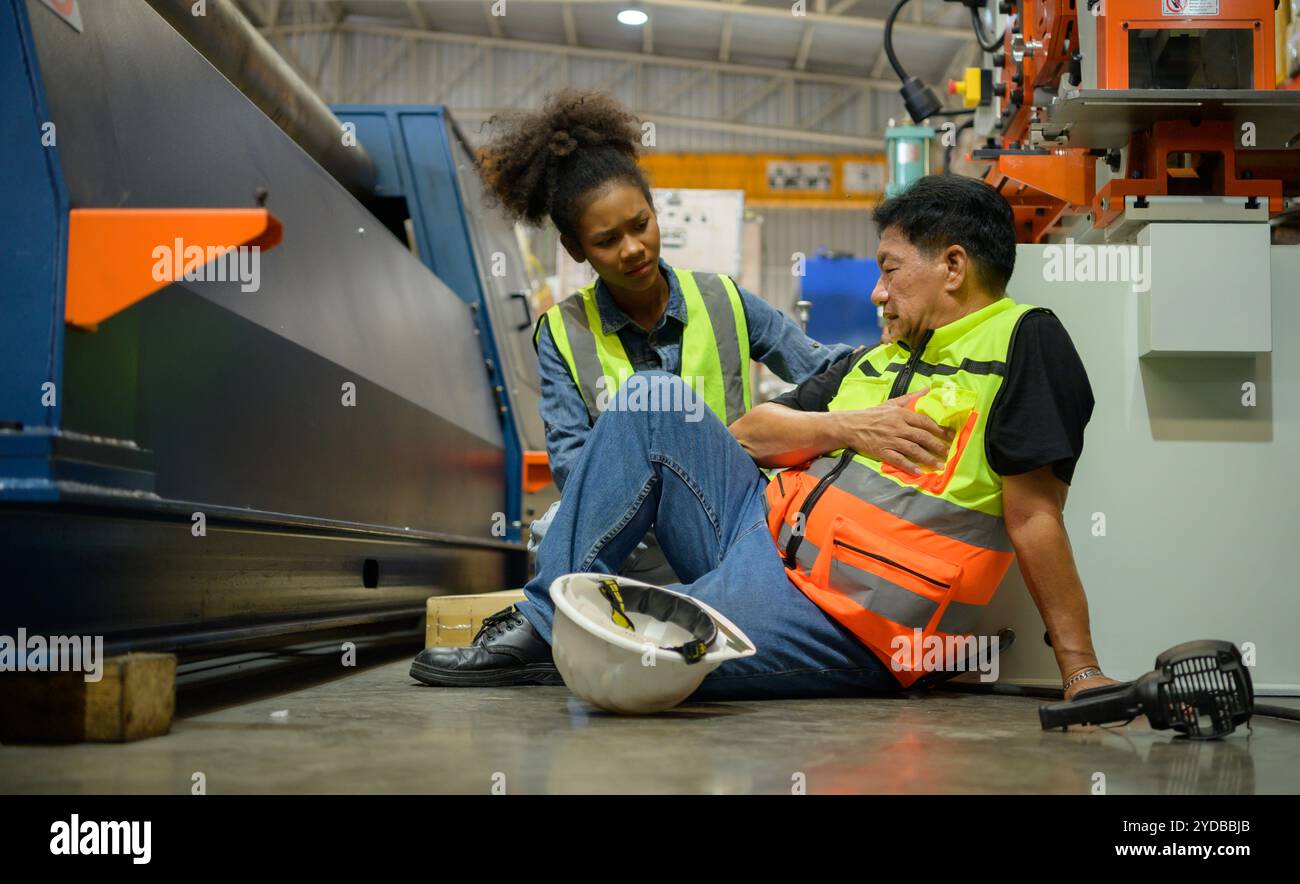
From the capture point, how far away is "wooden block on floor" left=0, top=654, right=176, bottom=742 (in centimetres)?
126

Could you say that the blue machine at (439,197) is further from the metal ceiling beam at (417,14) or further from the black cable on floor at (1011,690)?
the metal ceiling beam at (417,14)

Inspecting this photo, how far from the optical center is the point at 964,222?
1.69m

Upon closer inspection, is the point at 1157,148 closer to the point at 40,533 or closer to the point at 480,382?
the point at 40,533

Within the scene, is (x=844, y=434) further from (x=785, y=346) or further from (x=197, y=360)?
(x=197, y=360)

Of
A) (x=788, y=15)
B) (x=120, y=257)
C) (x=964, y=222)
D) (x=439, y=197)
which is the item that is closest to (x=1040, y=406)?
(x=964, y=222)

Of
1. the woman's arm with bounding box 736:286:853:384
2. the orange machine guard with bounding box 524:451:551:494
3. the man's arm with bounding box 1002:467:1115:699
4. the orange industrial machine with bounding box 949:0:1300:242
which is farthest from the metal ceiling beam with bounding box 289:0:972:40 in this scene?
the man's arm with bounding box 1002:467:1115:699

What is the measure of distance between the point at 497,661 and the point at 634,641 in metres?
0.48

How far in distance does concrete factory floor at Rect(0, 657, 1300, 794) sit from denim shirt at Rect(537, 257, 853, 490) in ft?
1.78

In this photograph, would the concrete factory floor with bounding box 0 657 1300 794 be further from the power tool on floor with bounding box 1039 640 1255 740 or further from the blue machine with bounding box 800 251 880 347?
the blue machine with bounding box 800 251 880 347

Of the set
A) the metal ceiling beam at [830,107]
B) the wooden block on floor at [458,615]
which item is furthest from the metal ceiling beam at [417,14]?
the wooden block on floor at [458,615]

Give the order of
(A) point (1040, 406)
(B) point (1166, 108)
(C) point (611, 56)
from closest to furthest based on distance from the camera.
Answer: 1. (A) point (1040, 406)
2. (B) point (1166, 108)
3. (C) point (611, 56)
